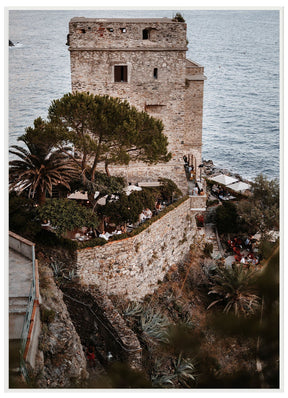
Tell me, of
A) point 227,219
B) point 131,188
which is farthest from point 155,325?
point 227,219

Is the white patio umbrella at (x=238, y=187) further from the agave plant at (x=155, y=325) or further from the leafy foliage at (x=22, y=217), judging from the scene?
the leafy foliage at (x=22, y=217)

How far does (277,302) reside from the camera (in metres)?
12.3

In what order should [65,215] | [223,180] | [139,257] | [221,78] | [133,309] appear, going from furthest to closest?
[221,78], [223,180], [139,257], [133,309], [65,215]

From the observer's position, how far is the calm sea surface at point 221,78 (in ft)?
68.9

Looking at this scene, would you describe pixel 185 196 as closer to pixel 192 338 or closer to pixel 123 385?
pixel 192 338

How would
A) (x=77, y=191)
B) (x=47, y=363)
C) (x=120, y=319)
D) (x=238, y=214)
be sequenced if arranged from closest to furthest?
(x=47, y=363), (x=120, y=319), (x=77, y=191), (x=238, y=214)

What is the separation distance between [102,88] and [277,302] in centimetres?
1074

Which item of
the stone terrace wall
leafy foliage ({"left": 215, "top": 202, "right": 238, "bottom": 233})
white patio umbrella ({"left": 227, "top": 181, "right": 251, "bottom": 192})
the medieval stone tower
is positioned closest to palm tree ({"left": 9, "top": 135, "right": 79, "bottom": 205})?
the stone terrace wall

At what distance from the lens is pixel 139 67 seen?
61.5 feet

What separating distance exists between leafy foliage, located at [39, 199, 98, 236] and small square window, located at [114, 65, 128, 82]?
19.4 ft

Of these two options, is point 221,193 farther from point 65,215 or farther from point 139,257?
point 65,215

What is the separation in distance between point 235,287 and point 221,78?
50.9m

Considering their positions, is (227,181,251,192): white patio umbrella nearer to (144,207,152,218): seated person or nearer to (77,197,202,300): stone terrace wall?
(77,197,202,300): stone terrace wall
